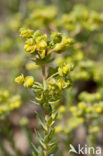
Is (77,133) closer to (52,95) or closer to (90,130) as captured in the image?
(90,130)

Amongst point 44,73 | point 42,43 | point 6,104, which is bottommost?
point 6,104

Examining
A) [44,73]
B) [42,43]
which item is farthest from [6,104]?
[42,43]

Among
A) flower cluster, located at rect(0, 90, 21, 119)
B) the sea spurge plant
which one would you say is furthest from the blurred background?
the sea spurge plant

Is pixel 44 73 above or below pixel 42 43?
below

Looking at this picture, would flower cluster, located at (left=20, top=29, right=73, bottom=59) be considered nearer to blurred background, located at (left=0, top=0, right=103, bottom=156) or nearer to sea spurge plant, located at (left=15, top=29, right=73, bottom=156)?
sea spurge plant, located at (left=15, top=29, right=73, bottom=156)

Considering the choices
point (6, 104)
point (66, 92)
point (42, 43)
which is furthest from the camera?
point (66, 92)

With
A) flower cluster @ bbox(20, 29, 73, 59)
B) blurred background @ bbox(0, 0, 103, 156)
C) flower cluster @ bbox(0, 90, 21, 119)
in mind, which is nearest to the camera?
flower cluster @ bbox(20, 29, 73, 59)

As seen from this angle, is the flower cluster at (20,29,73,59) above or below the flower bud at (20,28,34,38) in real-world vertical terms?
below

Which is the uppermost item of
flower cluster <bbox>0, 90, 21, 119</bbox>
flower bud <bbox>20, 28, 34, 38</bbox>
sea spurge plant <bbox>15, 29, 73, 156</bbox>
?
flower bud <bbox>20, 28, 34, 38</bbox>

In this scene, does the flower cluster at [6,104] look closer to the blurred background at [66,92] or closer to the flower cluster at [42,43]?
the blurred background at [66,92]

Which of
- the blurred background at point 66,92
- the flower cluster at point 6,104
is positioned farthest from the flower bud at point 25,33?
the flower cluster at point 6,104

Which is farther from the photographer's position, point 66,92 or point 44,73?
point 66,92

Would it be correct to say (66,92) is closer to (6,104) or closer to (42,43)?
(6,104)
